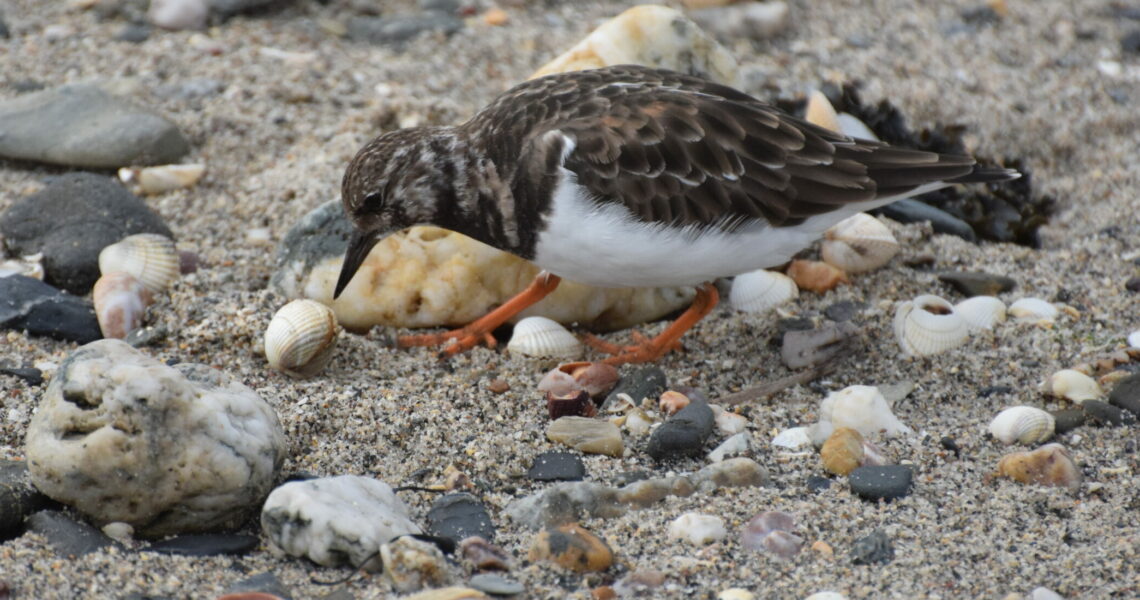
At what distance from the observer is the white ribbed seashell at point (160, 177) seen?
5598 mm

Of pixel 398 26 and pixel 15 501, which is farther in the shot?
pixel 398 26

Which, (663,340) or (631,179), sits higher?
(631,179)

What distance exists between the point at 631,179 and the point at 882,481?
1.38m

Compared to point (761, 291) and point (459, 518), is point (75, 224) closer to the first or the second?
point (459, 518)

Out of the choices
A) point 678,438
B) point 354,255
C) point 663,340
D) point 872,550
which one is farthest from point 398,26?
point 872,550

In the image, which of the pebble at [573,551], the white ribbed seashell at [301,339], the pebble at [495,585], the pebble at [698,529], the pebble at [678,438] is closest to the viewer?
the pebble at [495,585]

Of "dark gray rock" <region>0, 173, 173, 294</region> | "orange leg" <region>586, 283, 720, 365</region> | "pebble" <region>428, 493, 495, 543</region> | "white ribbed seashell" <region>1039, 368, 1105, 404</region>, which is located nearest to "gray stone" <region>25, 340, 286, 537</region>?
"pebble" <region>428, 493, 495, 543</region>

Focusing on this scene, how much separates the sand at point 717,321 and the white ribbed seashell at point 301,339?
0.08m

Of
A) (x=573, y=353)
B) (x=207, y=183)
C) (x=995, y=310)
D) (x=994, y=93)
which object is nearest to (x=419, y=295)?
(x=573, y=353)

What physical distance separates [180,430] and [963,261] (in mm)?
3534

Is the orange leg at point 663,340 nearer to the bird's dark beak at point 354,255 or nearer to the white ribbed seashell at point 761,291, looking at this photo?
the white ribbed seashell at point 761,291

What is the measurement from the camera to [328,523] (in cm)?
327

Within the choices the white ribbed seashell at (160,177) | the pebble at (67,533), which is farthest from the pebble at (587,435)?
the white ribbed seashell at (160,177)

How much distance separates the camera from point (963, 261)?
5414 mm
